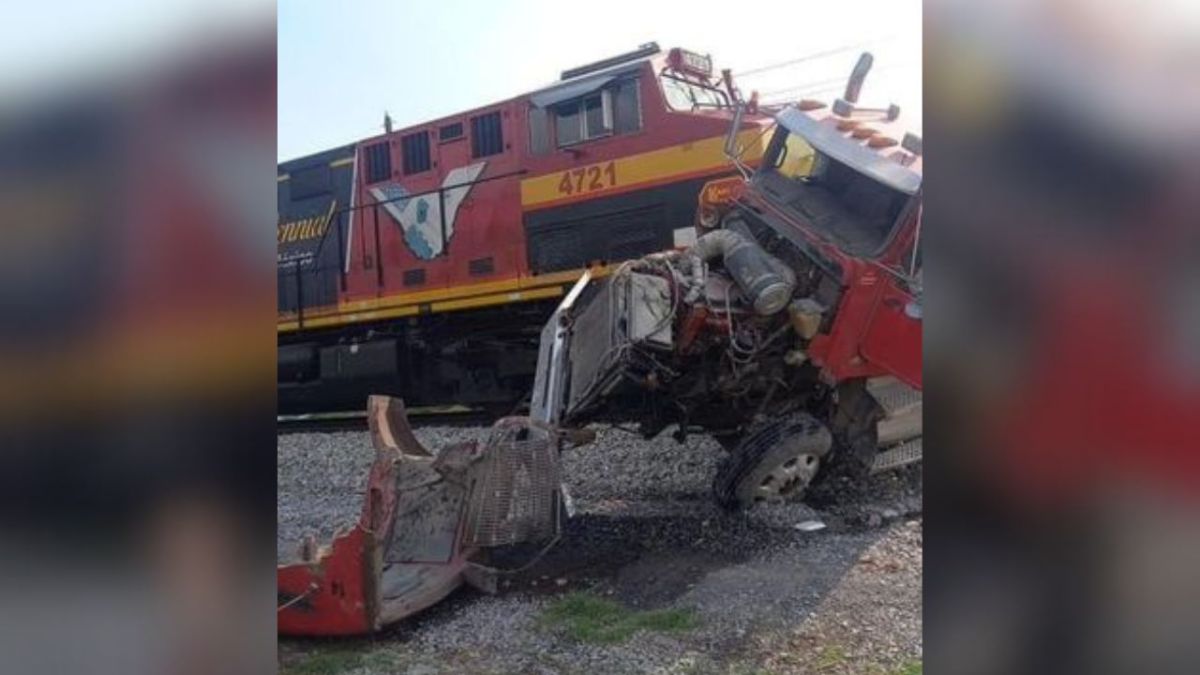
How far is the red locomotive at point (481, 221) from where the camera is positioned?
984 cm

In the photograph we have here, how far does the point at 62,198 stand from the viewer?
1.15 metres

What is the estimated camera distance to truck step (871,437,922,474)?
19.9ft

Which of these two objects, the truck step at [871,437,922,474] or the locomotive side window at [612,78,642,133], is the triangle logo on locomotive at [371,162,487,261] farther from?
the truck step at [871,437,922,474]

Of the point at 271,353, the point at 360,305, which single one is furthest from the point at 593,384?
the point at 360,305

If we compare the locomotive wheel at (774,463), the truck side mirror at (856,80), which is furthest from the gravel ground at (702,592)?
the truck side mirror at (856,80)

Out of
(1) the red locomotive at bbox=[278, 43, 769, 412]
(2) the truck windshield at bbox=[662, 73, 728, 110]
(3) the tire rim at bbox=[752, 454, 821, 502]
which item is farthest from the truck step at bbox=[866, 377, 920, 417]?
(2) the truck windshield at bbox=[662, 73, 728, 110]

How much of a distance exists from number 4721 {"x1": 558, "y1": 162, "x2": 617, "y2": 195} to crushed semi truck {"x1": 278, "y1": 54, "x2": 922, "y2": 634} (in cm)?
367

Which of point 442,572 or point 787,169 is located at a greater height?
point 787,169

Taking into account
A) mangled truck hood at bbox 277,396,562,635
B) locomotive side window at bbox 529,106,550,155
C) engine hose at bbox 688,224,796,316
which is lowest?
mangled truck hood at bbox 277,396,562,635

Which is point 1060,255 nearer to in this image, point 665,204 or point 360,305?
point 665,204

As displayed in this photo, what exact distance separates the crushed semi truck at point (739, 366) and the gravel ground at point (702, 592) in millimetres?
223

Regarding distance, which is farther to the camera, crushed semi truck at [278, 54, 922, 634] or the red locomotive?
the red locomotive

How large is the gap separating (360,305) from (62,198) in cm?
1180

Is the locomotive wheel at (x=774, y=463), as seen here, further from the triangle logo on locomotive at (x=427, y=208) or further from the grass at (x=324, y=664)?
the triangle logo on locomotive at (x=427, y=208)
